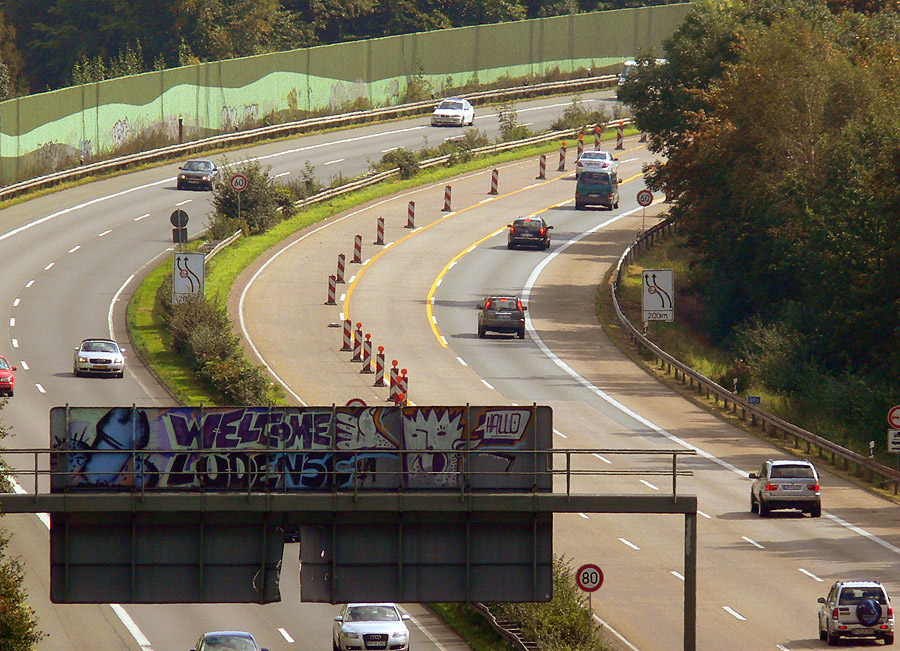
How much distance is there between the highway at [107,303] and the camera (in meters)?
33.6

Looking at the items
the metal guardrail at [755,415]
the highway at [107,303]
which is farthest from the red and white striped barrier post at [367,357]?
the metal guardrail at [755,415]

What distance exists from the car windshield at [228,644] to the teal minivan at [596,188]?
61.3m

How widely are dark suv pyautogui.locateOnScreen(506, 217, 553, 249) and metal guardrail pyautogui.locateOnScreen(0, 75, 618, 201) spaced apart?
2625 centimetres

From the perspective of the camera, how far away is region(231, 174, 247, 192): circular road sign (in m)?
73.9

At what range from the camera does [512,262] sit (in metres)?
75.2

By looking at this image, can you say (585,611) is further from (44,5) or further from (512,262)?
(44,5)

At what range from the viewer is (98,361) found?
52.8 m

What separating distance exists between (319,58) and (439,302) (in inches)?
1713

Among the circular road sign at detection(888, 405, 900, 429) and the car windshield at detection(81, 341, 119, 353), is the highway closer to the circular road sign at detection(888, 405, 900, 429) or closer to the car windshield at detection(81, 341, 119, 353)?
the car windshield at detection(81, 341, 119, 353)

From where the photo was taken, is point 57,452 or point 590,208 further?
point 590,208

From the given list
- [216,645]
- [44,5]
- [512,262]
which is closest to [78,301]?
[512,262]

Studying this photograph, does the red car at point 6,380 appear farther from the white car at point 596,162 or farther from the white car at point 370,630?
the white car at point 596,162

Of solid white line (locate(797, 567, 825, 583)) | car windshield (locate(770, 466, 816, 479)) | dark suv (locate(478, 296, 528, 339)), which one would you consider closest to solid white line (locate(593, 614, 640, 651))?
solid white line (locate(797, 567, 825, 583))

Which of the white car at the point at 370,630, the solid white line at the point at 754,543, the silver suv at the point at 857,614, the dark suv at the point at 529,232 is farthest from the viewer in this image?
the dark suv at the point at 529,232
